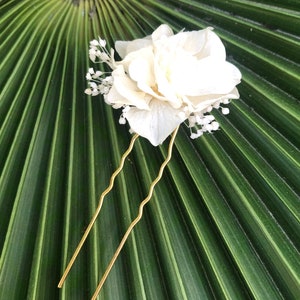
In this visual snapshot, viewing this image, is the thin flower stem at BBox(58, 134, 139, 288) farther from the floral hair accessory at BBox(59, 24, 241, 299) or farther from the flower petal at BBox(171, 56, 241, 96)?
the flower petal at BBox(171, 56, 241, 96)

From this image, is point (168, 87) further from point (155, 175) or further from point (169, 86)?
point (155, 175)

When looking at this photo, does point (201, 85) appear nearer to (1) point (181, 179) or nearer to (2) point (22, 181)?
(1) point (181, 179)

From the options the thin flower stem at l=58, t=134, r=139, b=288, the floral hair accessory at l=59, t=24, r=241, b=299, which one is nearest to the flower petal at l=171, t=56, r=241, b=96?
the floral hair accessory at l=59, t=24, r=241, b=299

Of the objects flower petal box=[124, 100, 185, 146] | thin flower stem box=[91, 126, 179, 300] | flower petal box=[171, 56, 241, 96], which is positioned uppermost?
flower petal box=[171, 56, 241, 96]

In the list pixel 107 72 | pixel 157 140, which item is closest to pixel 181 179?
pixel 157 140

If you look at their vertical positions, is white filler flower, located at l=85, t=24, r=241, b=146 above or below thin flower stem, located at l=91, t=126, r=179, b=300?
above

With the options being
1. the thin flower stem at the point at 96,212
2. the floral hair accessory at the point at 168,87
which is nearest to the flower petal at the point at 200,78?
the floral hair accessory at the point at 168,87
